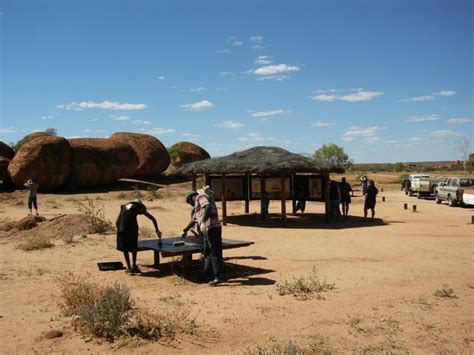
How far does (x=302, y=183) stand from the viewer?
21.1m

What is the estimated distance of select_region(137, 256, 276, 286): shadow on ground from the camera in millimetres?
9508

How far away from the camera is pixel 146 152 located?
125 ft

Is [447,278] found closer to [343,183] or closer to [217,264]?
[217,264]

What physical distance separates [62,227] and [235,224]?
6.43 m

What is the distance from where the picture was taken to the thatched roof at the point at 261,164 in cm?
1802

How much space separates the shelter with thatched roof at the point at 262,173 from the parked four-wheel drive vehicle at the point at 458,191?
26.8 ft

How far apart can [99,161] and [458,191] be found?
22.0 metres

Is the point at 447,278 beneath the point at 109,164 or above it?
beneath

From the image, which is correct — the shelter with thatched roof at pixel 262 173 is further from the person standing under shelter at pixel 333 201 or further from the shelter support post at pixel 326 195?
the person standing under shelter at pixel 333 201

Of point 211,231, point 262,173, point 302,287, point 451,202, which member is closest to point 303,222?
point 262,173

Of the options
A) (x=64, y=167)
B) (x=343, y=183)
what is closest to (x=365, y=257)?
(x=343, y=183)

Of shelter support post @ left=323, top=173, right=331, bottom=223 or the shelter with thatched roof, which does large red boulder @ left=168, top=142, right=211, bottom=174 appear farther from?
shelter support post @ left=323, top=173, right=331, bottom=223

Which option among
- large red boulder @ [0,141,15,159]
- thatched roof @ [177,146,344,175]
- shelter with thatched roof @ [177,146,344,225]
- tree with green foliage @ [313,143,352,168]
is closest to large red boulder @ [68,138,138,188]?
large red boulder @ [0,141,15,159]

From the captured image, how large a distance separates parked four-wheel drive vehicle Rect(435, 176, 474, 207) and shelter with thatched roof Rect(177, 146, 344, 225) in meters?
8.18
